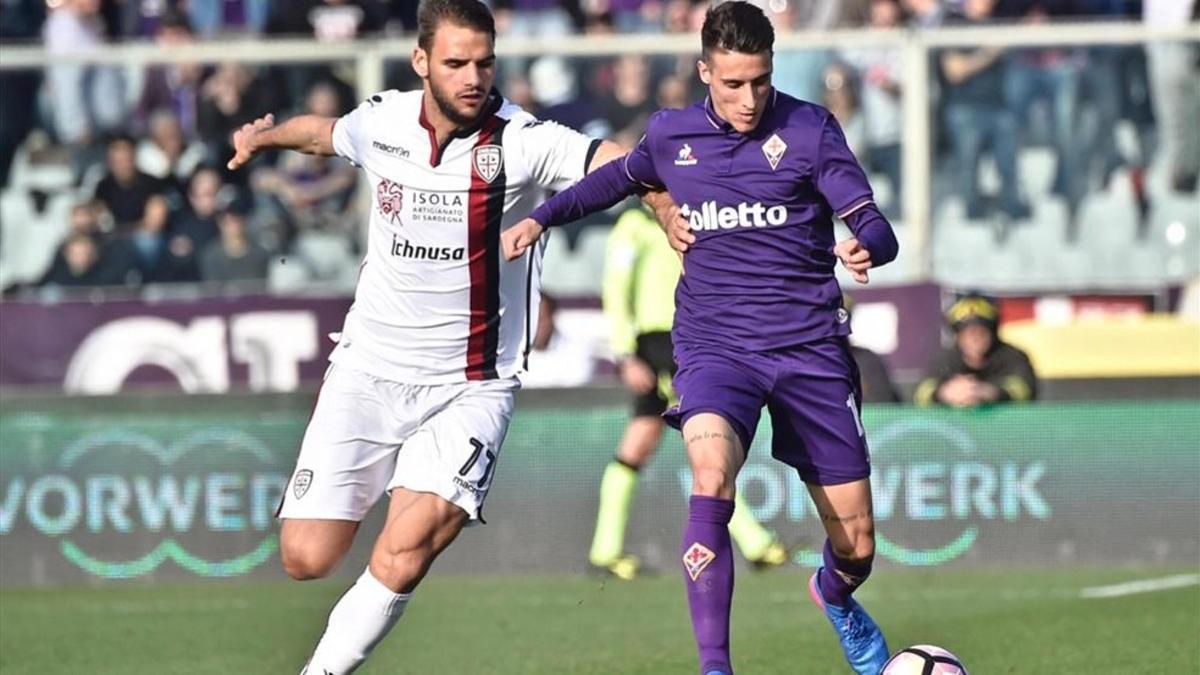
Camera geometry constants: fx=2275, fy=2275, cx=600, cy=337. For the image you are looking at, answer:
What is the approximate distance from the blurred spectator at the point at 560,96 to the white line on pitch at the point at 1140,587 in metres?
4.82

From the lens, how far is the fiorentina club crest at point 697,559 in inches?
281

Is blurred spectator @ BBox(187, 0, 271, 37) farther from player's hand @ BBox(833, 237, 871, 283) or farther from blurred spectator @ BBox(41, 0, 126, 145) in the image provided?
player's hand @ BBox(833, 237, 871, 283)

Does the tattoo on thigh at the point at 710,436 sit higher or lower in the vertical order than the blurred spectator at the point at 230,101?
lower

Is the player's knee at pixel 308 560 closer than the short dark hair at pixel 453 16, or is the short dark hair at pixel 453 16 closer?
the short dark hair at pixel 453 16

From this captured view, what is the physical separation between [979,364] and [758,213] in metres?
5.73

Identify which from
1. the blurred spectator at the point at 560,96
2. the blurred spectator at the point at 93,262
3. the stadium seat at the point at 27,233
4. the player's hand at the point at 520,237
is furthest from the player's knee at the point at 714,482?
the stadium seat at the point at 27,233

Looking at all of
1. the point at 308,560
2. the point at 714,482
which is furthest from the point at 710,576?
the point at 308,560

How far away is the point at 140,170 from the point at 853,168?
851cm

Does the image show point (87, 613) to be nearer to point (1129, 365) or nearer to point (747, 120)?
point (747, 120)

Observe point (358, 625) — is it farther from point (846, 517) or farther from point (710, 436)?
point (846, 517)

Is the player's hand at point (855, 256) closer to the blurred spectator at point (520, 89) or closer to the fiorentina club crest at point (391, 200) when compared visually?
the fiorentina club crest at point (391, 200)

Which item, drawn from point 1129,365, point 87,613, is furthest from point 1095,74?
point 87,613

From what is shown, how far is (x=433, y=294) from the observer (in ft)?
25.5

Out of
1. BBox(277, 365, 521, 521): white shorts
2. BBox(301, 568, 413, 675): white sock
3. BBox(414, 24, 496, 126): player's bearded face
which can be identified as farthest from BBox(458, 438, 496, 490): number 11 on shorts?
BBox(414, 24, 496, 126): player's bearded face
